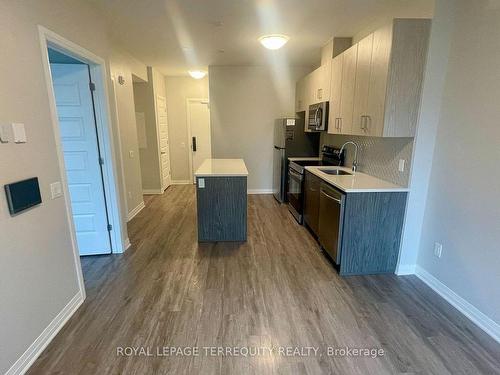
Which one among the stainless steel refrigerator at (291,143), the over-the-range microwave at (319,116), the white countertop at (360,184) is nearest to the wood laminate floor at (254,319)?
the white countertop at (360,184)

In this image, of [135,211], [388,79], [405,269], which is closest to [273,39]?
[388,79]

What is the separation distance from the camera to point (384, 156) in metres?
2.95

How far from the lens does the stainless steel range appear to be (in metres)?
4.00

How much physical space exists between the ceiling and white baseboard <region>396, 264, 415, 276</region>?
2.38 m

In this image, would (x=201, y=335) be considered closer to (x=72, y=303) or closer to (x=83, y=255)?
(x=72, y=303)

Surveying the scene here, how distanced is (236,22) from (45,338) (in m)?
3.53

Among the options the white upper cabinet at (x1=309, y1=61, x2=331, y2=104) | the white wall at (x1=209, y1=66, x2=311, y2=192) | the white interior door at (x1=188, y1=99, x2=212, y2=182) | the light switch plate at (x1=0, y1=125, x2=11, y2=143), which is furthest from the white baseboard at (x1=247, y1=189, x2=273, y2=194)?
the light switch plate at (x1=0, y1=125, x2=11, y2=143)

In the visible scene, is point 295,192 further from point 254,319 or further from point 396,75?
point 254,319

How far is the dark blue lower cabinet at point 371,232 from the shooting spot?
259cm

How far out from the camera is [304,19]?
3.04 m

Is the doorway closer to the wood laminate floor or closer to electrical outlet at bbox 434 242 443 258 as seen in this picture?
the wood laminate floor

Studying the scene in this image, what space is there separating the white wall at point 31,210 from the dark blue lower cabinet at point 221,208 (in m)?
1.53

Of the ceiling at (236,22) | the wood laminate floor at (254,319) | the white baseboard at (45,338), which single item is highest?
the ceiling at (236,22)

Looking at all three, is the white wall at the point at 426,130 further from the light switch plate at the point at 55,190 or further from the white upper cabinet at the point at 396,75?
the light switch plate at the point at 55,190
